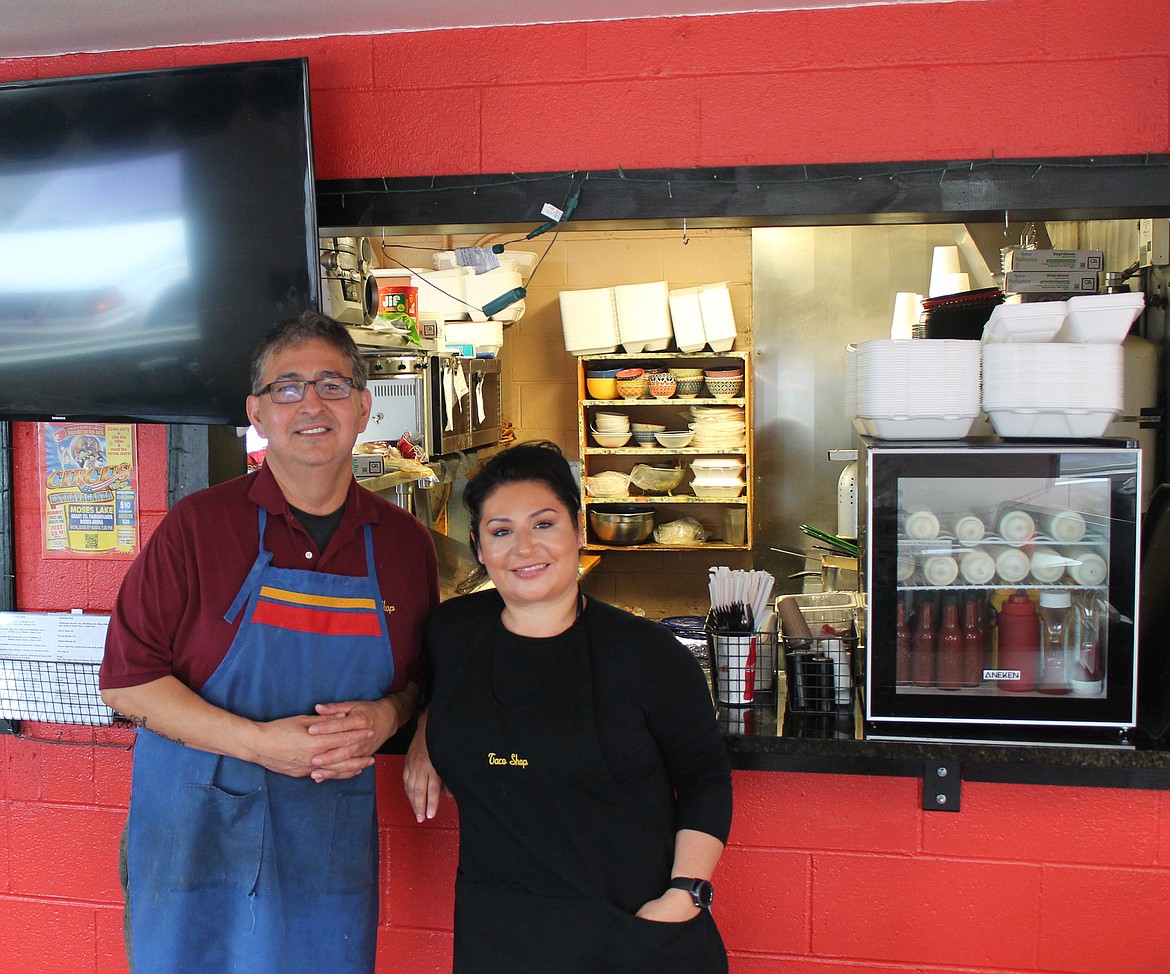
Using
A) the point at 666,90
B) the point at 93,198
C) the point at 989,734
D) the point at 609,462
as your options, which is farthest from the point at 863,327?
the point at 93,198

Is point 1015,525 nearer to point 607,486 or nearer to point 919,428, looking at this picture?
point 919,428

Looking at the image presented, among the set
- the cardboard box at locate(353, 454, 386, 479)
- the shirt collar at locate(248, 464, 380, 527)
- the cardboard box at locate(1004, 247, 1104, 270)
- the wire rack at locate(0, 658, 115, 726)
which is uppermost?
the cardboard box at locate(1004, 247, 1104, 270)

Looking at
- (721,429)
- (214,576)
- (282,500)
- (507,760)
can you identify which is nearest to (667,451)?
(721,429)

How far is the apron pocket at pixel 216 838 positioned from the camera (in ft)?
6.77

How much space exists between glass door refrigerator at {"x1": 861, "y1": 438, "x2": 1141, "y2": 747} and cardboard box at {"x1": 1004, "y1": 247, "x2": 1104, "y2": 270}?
1.81 feet

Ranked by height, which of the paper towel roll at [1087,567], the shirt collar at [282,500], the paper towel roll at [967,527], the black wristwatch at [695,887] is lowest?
the black wristwatch at [695,887]

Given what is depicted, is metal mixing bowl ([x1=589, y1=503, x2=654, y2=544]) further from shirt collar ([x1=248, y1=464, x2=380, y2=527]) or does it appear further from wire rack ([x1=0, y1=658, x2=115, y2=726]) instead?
shirt collar ([x1=248, y1=464, x2=380, y2=527])

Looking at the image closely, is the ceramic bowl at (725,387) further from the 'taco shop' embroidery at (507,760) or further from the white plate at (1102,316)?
the 'taco shop' embroidery at (507,760)

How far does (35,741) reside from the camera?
9.57 feet

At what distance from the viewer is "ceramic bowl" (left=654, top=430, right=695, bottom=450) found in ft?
18.6

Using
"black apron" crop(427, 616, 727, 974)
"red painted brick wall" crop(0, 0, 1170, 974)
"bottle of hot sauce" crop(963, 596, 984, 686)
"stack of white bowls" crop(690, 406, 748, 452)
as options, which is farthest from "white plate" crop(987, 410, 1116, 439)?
"stack of white bowls" crop(690, 406, 748, 452)

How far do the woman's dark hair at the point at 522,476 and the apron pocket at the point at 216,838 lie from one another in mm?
703

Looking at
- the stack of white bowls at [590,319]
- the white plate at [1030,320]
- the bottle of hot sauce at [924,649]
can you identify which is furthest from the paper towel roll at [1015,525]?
the stack of white bowls at [590,319]

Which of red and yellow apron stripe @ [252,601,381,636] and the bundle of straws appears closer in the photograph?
red and yellow apron stripe @ [252,601,381,636]
